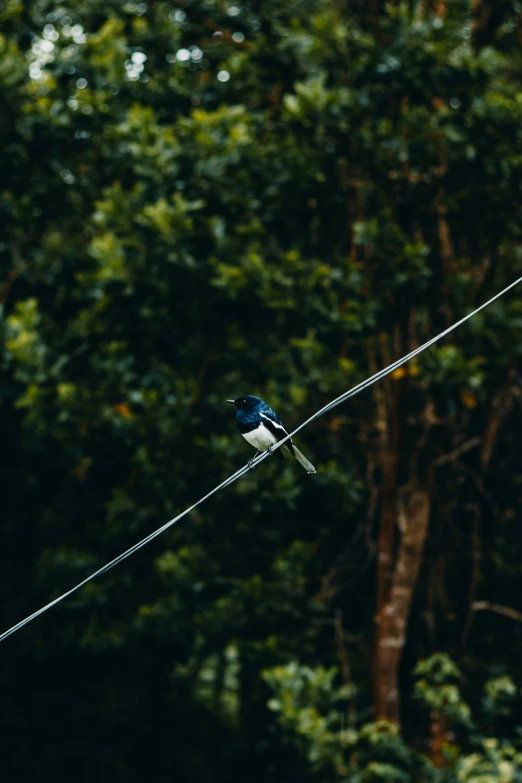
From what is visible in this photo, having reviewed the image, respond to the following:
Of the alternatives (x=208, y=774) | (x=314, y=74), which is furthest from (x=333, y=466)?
(x=208, y=774)

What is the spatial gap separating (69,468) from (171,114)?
2.78 m

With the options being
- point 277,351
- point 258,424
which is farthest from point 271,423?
point 277,351

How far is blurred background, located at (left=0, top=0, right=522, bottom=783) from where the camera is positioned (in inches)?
287

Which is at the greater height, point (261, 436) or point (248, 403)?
point (248, 403)

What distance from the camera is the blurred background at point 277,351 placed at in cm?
730

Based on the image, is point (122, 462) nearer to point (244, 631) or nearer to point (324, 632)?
point (244, 631)

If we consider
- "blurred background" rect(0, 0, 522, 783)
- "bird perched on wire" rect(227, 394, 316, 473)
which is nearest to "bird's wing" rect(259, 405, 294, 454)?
"bird perched on wire" rect(227, 394, 316, 473)

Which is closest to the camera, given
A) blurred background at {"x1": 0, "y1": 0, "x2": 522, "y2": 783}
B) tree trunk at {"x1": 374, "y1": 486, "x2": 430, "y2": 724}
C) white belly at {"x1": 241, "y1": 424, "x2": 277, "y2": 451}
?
white belly at {"x1": 241, "y1": 424, "x2": 277, "y2": 451}

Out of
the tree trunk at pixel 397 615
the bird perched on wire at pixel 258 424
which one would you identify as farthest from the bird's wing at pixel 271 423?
the tree trunk at pixel 397 615

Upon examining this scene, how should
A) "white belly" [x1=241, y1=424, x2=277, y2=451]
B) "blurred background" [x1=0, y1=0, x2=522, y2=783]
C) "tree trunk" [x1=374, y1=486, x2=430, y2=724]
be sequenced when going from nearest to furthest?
"white belly" [x1=241, y1=424, x2=277, y2=451], "blurred background" [x1=0, y1=0, x2=522, y2=783], "tree trunk" [x1=374, y1=486, x2=430, y2=724]

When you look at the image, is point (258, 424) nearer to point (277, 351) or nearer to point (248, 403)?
point (248, 403)

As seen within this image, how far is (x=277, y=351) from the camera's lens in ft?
25.0

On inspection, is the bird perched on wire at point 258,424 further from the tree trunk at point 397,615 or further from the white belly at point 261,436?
the tree trunk at point 397,615

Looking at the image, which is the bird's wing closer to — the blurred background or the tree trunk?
the blurred background
